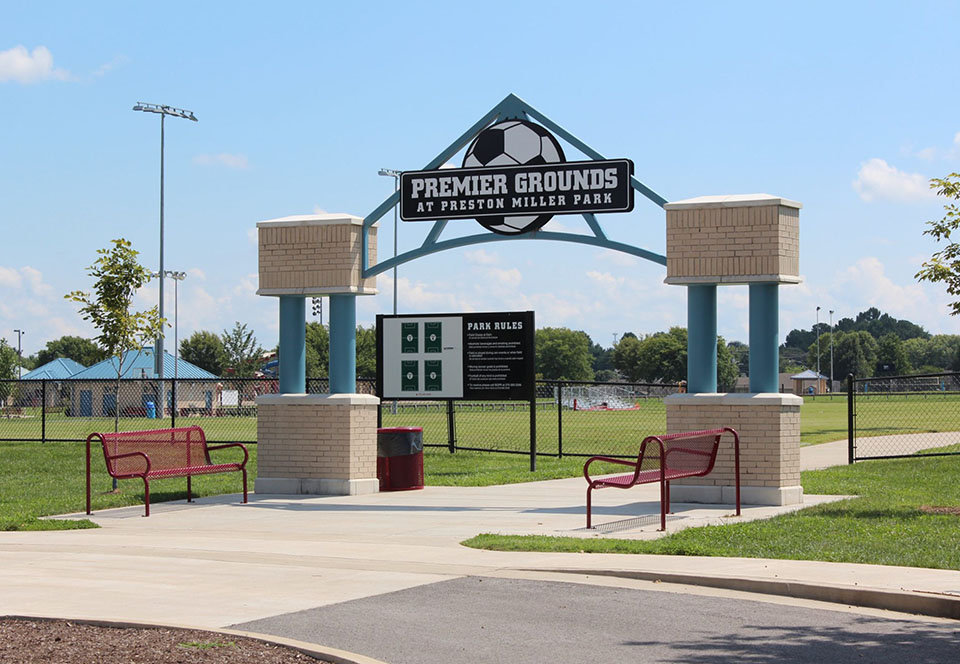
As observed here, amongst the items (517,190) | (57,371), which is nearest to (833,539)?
(517,190)

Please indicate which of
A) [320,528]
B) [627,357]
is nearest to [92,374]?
[320,528]

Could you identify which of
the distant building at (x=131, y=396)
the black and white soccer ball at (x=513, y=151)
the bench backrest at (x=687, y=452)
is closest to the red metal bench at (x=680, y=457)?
the bench backrest at (x=687, y=452)

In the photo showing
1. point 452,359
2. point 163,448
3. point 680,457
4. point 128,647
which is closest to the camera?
point 128,647

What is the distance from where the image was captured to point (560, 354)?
14562 centimetres

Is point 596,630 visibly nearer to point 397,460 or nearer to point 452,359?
point 397,460

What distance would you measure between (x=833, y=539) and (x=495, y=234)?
24.1ft

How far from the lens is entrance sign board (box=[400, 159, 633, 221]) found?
1673cm

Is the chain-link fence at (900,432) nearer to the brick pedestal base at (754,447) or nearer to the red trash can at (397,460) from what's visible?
the brick pedestal base at (754,447)

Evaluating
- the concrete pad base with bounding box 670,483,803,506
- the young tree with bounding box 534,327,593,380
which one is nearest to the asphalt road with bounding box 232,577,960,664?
the concrete pad base with bounding box 670,483,803,506

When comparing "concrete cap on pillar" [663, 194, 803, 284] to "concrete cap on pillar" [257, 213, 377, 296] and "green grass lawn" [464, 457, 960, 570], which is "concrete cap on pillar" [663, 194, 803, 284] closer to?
"green grass lawn" [464, 457, 960, 570]

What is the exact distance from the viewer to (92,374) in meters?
65.7

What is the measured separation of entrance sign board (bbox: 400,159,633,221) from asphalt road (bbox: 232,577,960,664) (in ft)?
27.1

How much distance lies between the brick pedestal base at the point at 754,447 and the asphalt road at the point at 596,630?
628 cm

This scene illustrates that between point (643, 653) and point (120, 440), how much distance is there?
9.95 meters
